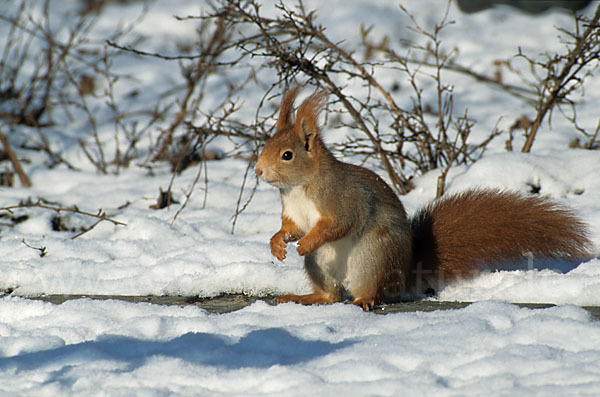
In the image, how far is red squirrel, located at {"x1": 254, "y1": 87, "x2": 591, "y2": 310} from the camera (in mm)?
2391

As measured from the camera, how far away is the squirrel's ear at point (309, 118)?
2.43m

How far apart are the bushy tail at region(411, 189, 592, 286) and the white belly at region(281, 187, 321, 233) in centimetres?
45

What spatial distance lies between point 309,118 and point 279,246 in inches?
18.4

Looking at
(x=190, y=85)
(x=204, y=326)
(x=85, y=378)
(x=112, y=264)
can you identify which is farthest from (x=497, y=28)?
(x=85, y=378)

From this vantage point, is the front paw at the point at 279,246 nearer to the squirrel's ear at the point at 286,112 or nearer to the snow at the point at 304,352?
the snow at the point at 304,352

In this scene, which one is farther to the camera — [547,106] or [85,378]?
[547,106]

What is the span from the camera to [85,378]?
1774 millimetres

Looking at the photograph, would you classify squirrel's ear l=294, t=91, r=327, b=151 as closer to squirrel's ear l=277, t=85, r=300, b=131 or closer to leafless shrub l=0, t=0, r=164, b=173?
squirrel's ear l=277, t=85, r=300, b=131

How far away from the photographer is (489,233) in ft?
8.20

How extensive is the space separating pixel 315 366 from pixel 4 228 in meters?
2.52

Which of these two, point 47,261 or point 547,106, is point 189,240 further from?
point 547,106

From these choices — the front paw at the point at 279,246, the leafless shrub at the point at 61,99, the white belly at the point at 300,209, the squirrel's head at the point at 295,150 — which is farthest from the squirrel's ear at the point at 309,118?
the leafless shrub at the point at 61,99

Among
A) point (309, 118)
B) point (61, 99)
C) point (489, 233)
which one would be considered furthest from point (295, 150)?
point (61, 99)

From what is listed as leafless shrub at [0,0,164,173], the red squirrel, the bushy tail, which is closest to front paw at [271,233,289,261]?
the red squirrel
